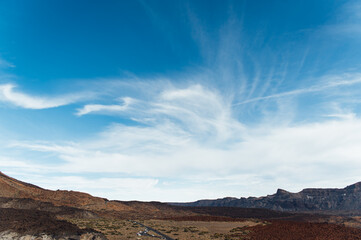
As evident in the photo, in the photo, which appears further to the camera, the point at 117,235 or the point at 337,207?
the point at 337,207

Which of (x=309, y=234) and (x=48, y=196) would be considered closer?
(x=309, y=234)

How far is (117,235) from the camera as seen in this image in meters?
39.2

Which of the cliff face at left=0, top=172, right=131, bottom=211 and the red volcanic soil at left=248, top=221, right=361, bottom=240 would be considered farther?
the cliff face at left=0, top=172, right=131, bottom=211

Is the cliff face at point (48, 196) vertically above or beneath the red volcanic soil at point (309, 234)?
above

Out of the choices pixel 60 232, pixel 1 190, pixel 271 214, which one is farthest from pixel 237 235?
pixel 271 214

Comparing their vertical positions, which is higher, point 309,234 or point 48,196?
point 48,196

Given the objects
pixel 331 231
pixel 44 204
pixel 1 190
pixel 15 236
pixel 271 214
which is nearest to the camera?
pixel 15 236

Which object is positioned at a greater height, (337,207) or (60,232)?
(337,207)

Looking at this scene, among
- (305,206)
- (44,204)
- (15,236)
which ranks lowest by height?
(15,236)

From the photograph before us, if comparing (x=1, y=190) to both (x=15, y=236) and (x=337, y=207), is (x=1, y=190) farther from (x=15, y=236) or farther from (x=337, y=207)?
(x=337, y=207)

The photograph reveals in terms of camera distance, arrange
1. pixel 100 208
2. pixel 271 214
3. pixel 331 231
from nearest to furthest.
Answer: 1. pixel 331 231
2. pixel 100 208
3. pixel 271 214

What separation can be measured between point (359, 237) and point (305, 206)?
187951 mm

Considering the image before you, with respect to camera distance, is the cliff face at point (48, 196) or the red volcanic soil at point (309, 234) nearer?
the red volcanic soil at point (309, 234)

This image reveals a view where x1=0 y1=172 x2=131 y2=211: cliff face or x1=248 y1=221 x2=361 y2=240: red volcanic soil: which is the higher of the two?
x1=0 y1=172 x2=131 y2=211: cliff face
